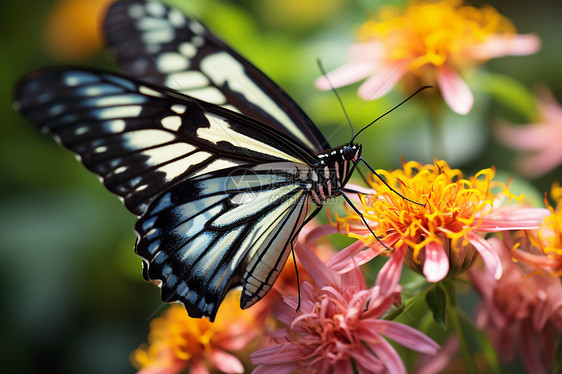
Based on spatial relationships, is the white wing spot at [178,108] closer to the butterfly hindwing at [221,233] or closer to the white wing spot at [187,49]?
the butterfly hindwing at [221,233]

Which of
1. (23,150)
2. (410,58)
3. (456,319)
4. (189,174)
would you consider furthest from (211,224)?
(23,150)

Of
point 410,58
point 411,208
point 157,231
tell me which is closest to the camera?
point 411,208

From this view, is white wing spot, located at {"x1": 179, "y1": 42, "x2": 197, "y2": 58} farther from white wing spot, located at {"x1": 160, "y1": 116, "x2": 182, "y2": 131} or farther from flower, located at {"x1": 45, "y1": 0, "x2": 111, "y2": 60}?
flower, located at {"x1": 45, "y1": 0, "x2": 111, "y2": 60}

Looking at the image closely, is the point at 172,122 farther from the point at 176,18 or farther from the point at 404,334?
the point at 404,334

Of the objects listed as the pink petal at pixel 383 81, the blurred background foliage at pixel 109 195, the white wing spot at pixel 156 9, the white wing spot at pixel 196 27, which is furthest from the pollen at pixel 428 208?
the white wing spot at pixel 156 9

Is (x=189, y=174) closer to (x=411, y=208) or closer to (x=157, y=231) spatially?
(x=157, y=231)

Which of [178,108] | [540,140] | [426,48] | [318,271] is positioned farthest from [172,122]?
[540,140]
